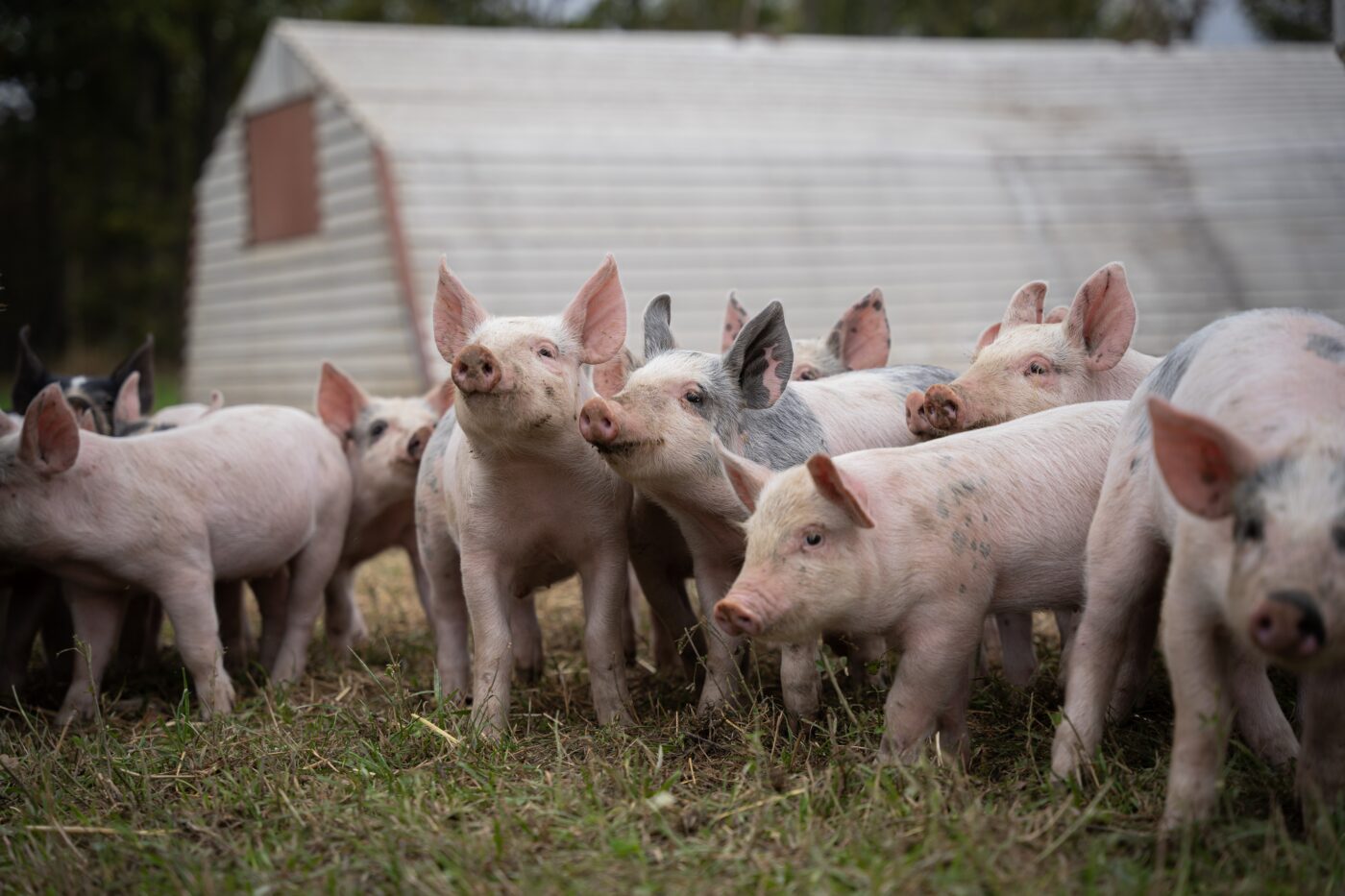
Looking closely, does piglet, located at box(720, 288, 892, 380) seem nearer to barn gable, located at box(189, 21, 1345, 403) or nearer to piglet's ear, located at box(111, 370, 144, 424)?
piglet's ear, located at box(111, 370, 144, 424)

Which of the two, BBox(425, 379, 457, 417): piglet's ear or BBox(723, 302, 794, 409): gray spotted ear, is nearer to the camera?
BBox(723, 302, 794, 409): gray spotted ear

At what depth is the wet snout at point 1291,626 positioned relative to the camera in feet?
8.87

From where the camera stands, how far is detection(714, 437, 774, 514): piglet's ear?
154 inches

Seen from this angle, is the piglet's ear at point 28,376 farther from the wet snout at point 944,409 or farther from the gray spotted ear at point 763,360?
the wet snout at point 944,409

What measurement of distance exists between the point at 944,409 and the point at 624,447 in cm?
132

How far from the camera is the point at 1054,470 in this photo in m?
4.09

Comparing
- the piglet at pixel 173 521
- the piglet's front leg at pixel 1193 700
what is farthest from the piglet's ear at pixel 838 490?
the piglet at pixel 173 521

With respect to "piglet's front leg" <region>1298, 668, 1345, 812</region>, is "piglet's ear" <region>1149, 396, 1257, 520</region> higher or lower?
higher

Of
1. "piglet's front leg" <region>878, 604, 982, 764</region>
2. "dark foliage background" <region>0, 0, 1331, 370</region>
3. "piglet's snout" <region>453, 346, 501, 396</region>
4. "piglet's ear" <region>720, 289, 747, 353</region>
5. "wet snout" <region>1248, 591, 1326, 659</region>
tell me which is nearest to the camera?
"wet snout" <region>1248, 591, 1326, 659</region>

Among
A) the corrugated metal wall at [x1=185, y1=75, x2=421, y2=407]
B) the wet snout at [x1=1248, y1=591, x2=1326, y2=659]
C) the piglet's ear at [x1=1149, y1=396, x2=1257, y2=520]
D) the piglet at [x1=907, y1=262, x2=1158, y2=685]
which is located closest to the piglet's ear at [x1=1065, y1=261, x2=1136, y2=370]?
the piglet at [x1=907, y1=262, x2=1158, y2=685]

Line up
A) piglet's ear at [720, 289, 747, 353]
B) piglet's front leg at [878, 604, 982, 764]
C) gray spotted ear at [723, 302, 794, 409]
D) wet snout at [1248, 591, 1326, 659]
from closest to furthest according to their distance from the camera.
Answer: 1. wet snout at [1248, 591, 1326, 659]
2. piglet's front leg at [878, 604, 982, 764]
3. gray spotted ear at [723, 302, 794, 409]
4. piglet's ear at [720, 289, 747, 353]

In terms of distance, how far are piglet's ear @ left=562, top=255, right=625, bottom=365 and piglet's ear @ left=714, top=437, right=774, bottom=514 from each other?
846 millimetres

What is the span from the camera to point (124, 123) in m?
34.6

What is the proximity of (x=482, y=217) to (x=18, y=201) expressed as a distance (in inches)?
1090
